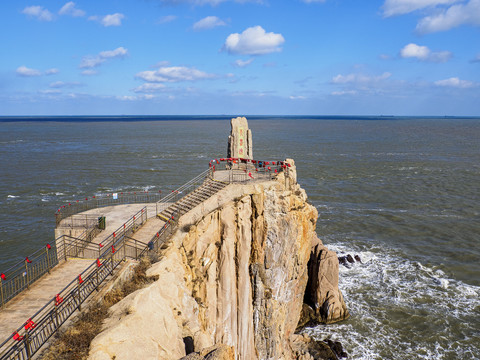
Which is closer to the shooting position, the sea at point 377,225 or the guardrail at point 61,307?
the guardrail at point 61,307

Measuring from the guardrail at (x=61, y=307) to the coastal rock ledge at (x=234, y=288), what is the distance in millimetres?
2073

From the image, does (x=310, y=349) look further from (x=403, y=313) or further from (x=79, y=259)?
(x=79, y=259)

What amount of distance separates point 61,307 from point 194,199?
13273 millimetres

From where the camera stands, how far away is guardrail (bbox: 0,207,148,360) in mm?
12312

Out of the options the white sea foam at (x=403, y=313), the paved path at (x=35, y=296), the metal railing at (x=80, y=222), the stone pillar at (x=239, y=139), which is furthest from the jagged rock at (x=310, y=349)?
the metal railing at (x=80, y=222)

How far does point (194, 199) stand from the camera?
27.1 meters

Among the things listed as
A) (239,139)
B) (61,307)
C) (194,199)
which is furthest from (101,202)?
(61,307)

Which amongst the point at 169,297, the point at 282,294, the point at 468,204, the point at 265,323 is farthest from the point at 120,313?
the point at 468,204

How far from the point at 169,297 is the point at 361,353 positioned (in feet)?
57.3

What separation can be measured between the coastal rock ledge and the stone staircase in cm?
211

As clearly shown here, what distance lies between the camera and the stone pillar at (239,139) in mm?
34219

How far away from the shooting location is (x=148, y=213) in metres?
29.6

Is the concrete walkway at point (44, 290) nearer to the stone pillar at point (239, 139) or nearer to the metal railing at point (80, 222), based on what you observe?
the metal railing at point (80, 222)

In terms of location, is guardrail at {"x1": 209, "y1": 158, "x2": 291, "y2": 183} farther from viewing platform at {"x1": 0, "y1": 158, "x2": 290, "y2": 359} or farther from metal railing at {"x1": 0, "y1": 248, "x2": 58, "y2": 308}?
metal railing at {"x1": 0, "y1": 248, "x2": 58, "y2": 308}
